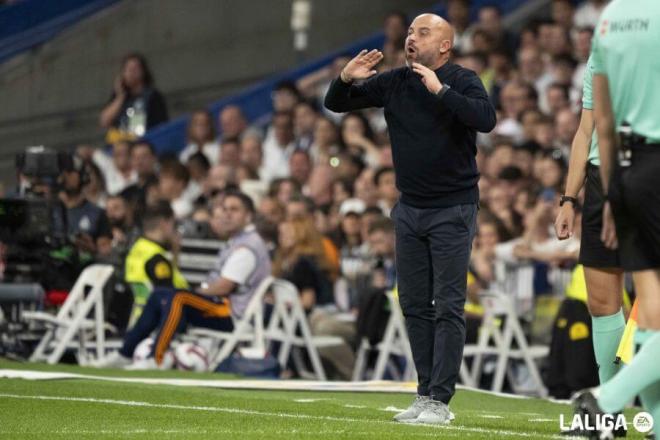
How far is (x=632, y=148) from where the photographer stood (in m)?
6.48

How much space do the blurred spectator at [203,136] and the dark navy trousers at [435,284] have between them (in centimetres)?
1147

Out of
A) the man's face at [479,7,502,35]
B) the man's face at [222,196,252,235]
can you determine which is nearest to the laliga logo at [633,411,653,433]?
the man's face at [222,196,252,235]

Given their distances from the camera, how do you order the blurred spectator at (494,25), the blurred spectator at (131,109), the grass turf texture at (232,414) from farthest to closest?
the blurred spectator at (131,109), the blurred spectator at (494,25), the grass turf texture at (232,414)

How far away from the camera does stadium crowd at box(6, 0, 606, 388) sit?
15.1 meters

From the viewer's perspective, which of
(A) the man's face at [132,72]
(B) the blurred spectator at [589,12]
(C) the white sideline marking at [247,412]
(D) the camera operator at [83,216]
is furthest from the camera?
(A) the man's face at [132,72]

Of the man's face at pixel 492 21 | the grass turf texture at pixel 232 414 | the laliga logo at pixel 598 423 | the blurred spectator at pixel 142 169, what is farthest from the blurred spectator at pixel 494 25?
the laliga logo at pixel 598 423

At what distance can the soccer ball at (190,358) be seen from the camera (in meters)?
14.4

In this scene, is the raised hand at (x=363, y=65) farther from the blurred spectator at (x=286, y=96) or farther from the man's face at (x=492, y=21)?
the blurred spectator at (x=286, y=96)

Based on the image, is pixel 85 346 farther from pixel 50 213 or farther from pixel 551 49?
pixel 551 49

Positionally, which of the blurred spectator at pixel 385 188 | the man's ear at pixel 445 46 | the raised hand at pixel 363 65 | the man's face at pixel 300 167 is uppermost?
the man's ear at pixel 445 46

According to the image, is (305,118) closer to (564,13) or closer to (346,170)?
(346,170)

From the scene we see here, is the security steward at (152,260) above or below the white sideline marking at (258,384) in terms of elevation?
above

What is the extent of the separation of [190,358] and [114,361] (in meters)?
0.70

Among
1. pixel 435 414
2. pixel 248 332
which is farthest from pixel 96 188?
pixel 435 414
